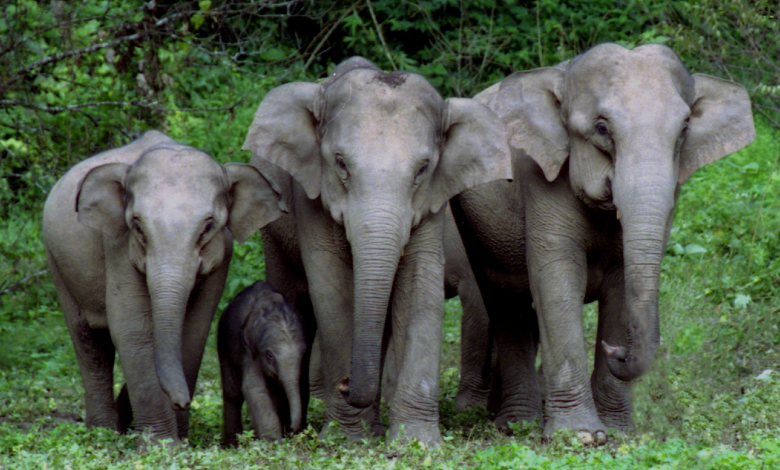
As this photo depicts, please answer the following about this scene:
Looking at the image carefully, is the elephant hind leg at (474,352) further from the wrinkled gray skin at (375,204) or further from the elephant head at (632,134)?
the elephant head at (632,134)

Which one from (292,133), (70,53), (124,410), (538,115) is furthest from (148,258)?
(70,53)

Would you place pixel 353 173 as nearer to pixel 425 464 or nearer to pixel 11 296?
pixel 425 464

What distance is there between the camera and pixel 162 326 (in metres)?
6.07

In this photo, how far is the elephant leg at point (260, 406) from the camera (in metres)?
6.61

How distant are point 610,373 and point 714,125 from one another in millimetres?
1470

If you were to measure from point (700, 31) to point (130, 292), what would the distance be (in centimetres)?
769

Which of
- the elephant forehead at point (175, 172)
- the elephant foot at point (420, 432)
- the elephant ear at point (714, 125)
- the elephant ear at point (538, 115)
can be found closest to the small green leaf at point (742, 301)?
the elephant ear at point (714, 125)

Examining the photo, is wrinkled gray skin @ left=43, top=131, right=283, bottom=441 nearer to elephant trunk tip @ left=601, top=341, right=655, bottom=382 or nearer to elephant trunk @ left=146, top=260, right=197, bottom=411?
elephant trunk @ left=146, top=260, right=197, bottom=411

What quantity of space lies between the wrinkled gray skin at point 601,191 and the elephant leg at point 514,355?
546 mm

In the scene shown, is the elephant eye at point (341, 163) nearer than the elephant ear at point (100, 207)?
Yes

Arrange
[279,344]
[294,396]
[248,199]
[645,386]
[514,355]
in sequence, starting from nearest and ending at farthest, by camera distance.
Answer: [645,386] → [294,396] → [279,344] → [248,199] → [514,355]

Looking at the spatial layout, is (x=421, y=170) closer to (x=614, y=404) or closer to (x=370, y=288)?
(x=370, y=288)

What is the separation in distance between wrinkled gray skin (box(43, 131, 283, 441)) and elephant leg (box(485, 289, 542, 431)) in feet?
5.70

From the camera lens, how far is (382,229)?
5.91 m
